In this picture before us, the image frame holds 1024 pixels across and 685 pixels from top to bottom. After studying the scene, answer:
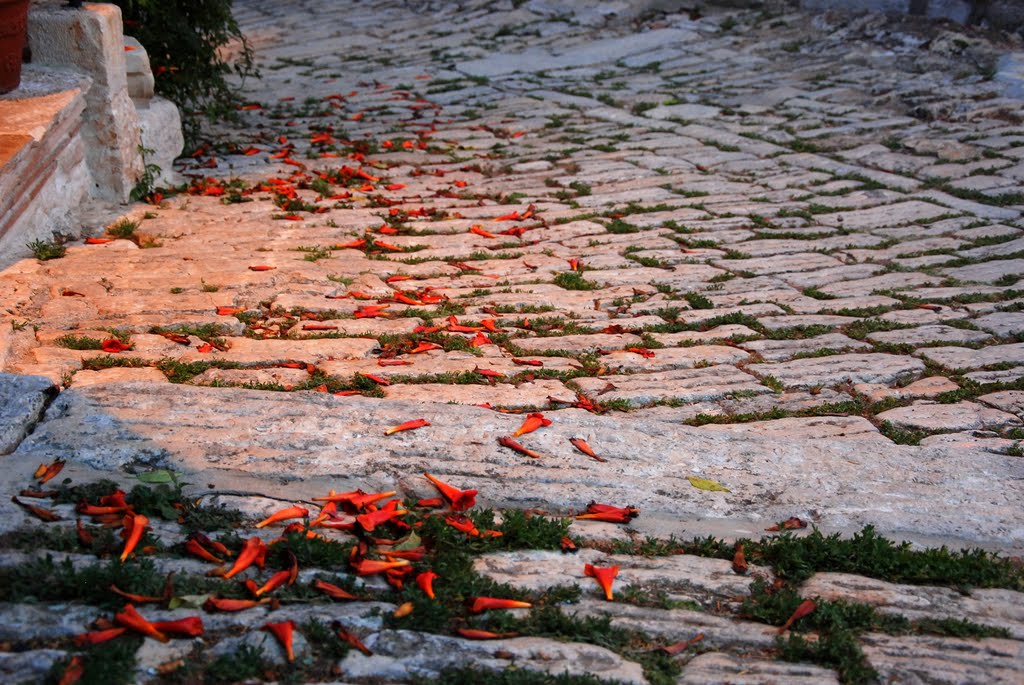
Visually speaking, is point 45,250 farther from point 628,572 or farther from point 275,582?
point 628,572

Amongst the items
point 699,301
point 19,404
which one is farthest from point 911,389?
point 19,404

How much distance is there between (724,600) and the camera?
2.29 m

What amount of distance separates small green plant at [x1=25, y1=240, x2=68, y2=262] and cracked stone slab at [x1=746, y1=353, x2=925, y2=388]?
2984 mm

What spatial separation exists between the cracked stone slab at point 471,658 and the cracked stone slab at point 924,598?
1.98ft

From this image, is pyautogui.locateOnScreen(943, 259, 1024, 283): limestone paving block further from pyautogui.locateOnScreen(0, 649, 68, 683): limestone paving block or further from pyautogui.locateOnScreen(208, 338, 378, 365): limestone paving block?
pyautogui.locateOnScreen(0, 649, 68, 683): limestone paving block

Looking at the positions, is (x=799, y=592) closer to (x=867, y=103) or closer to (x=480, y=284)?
(x=480, y=284)

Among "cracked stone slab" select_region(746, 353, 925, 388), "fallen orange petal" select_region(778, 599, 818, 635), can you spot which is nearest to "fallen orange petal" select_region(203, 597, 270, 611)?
"fallen orange petal" select_region(778, 599, 818, 635)

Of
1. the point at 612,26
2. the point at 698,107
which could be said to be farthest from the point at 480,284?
the point at 612,26

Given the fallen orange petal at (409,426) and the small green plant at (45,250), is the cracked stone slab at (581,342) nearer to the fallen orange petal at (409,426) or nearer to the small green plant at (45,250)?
the fallen orange petal at (409,426)

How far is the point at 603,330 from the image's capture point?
3.96 metres

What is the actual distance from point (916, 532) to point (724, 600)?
661 mm

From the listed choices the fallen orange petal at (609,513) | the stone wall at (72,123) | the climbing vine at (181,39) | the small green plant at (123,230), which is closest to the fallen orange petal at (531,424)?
the fallen orange petal at (609,513)

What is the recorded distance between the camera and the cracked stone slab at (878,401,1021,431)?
3.24 m

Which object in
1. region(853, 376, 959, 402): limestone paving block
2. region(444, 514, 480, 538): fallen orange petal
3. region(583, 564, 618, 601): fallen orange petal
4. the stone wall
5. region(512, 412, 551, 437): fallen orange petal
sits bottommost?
region(853, 376, 959, 402): limestone paving block
